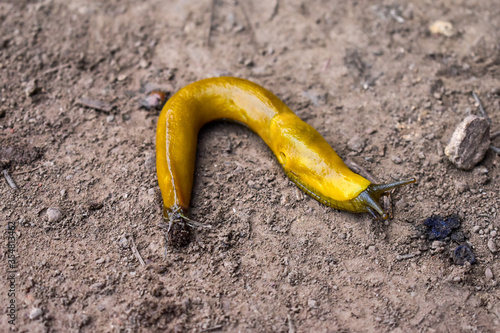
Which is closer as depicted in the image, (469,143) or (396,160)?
(469,143)

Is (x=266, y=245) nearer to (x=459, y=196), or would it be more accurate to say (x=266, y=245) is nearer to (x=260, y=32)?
(x=459, y=196)

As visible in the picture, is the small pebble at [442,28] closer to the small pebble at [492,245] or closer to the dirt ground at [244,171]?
the dirt ground at [244,171]

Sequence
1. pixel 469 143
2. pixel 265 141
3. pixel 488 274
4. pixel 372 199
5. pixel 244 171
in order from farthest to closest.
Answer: pixel 265 141, pixel 244 171, pixel 469 143, pixel 372 199, pixel 488 274

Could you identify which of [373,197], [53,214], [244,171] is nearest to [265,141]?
[244,171]

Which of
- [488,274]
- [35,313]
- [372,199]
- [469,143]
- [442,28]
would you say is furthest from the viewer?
[442,28]

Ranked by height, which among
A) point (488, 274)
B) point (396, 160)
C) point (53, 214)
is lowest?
point (488, 274)

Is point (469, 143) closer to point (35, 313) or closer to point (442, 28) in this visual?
point (442, 28)

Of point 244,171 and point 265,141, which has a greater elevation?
point 265,141
